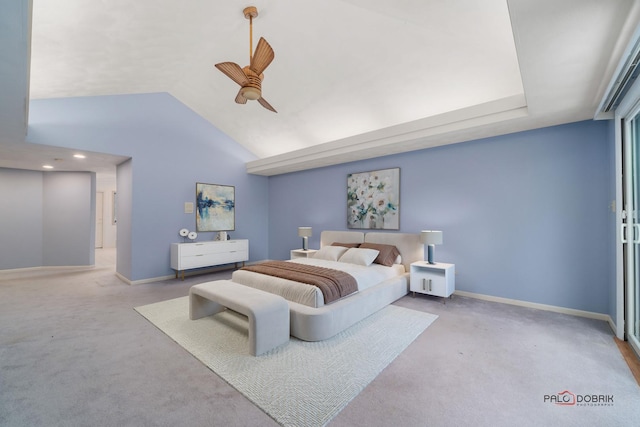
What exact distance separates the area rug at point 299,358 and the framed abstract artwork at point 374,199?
1929 mm

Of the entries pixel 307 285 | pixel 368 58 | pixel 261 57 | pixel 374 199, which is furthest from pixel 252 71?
pixel 374 199

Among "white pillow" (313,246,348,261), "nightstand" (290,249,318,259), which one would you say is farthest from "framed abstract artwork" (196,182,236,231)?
"white pillow" (313,246,348,261)

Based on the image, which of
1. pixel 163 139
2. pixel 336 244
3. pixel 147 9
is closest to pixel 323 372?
pixel 336 244

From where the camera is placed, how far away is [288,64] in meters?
4.00

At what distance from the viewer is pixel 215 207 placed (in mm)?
6035

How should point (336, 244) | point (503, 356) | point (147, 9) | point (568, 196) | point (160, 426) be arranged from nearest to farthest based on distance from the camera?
1. point (160, 426)
2. point (503, 356)
3. point (147, 9)
4. point (568, 196)
5. point (336, 244)

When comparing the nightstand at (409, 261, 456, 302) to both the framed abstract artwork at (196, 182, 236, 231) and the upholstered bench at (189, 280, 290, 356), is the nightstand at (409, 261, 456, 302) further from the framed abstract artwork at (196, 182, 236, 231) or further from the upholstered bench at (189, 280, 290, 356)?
the framed abstract artwork at (196, 182, 236, 231)

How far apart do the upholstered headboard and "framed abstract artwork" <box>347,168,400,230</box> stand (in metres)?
0.22

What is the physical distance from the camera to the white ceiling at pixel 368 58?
Answer: 2012 millimetres

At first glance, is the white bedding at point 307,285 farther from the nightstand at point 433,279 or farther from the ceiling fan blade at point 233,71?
the ceiling fan blade at point 233,71

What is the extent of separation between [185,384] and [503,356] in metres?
2.63

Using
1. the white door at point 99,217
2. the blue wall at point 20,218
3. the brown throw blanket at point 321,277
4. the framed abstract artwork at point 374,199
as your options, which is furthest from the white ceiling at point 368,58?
the white door at point 99,217

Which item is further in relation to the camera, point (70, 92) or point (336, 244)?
point (336, 244)

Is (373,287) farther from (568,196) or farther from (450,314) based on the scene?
(568,196)
